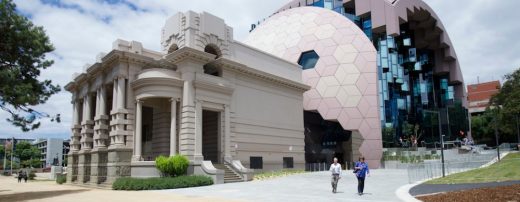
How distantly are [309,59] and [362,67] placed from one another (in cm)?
679

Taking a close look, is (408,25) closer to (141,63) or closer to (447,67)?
(447,67)

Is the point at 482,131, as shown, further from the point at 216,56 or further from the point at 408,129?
the point at 216,56

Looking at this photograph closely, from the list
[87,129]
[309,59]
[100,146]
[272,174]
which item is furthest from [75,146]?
[309,59]

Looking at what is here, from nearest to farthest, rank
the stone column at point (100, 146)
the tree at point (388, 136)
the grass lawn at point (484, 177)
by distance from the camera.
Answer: the grass lawn at point (484, 177) < the stone column at point (100, 146) < the tree at point (388, 136)

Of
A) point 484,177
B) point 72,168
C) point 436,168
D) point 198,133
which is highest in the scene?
point 198,133

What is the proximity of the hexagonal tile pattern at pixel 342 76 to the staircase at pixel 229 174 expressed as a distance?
20407 millimetres

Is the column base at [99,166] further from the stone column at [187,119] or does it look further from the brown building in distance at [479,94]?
the brown building in distance at [479,94]

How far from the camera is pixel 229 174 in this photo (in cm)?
3025

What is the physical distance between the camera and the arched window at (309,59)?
5088cm

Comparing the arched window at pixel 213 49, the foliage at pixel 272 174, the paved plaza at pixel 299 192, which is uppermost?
the arched window at pixel 213 49

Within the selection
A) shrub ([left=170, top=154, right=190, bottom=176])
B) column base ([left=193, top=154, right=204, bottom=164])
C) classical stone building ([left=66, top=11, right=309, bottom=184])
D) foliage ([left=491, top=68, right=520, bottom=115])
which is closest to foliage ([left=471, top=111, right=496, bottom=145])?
foliage ([left=491, top=68, right=520, bottom=115])

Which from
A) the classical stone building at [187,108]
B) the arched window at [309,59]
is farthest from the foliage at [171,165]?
the arched window at [309,59]

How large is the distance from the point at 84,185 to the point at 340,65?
30.6m

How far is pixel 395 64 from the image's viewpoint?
5706 centimetres
